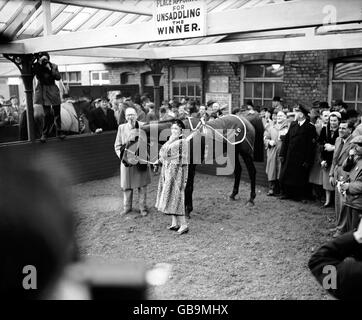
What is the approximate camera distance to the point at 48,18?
22.7ft

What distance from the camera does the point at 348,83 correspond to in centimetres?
1057

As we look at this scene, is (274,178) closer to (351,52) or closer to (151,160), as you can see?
(151,160)

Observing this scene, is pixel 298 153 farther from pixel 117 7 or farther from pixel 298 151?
pixel 117 7

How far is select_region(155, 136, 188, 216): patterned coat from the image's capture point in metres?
5.54

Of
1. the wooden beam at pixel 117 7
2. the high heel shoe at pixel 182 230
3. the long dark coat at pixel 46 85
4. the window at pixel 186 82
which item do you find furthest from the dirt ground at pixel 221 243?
the window at pixel 186 82

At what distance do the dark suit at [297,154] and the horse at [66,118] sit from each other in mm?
4637

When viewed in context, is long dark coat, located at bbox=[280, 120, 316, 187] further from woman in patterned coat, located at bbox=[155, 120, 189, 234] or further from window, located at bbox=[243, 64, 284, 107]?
window, located at bbox=[243, 64, 284, 107]

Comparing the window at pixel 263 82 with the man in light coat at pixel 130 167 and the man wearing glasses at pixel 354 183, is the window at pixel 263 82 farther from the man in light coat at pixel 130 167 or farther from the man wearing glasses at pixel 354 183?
the man wearing glasses at pixel 354 183

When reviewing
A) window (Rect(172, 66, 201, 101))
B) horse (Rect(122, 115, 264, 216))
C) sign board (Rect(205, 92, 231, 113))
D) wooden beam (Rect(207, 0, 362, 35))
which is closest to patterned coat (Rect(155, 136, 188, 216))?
horse (Rect(122, 115, 264, 216))

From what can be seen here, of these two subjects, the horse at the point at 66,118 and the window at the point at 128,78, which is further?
the window at the point at 128,78

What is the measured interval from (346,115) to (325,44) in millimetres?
1509

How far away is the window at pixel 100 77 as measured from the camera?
55.9ft

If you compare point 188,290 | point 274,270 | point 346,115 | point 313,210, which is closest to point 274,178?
point 313,210
